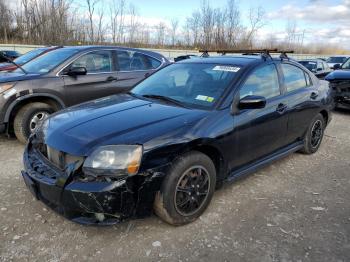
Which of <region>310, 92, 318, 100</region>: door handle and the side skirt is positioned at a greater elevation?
<region>310, 92, 318, 100</region>: door handle

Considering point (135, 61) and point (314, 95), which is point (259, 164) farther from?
point (135, 61)

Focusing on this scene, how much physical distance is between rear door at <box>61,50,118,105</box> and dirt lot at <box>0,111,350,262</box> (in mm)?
2042

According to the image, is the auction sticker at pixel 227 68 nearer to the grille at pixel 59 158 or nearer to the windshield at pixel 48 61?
the grille at pixel 59 158

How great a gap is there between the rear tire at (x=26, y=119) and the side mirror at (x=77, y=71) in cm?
73

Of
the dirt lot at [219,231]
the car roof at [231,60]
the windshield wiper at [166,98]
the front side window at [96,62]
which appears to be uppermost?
the car roof at [231,60]

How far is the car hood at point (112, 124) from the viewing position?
2.86m

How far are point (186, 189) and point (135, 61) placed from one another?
417 cm

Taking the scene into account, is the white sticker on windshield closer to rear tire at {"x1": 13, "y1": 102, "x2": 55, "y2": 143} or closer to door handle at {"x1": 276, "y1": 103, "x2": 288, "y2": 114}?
door handle at {"x1": 276, "y1": 103, "x2": 288, "y2": 114}

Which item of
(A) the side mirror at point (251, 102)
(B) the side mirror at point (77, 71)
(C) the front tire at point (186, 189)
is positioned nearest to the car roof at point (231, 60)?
(A) the side mirror at point (251, 102)

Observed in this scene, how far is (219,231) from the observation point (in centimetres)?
317

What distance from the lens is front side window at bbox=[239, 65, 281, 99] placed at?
3.80 metres

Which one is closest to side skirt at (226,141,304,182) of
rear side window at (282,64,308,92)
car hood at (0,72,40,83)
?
rear side window at (282,64,308,92)

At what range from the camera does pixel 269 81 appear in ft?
13.8

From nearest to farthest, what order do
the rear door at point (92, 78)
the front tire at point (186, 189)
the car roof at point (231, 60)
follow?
the front tire at point (186, 189) < the car roof at point (231, 60) < the rear door at point (92, 78)
